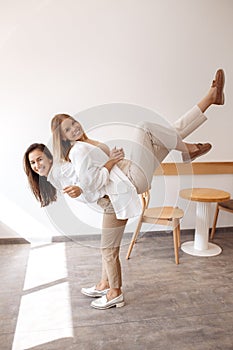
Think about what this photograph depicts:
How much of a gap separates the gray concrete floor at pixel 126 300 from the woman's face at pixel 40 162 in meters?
0.97

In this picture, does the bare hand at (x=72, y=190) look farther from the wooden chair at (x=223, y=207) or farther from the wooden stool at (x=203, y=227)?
the wooden chair at (x=223, y=207)

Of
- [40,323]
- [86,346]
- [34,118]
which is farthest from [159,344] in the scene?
[34,118]

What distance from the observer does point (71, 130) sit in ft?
6.01

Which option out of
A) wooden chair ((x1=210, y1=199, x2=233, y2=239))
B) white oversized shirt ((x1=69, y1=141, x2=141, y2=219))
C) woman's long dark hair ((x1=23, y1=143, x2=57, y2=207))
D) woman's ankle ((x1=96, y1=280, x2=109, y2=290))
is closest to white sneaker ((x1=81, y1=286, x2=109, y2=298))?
woman's ankle ((x1=96, y1=280, x2=109, y2=290))

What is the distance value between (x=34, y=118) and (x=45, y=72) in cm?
44

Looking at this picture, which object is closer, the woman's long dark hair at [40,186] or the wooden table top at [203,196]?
the woman's long dark hair at [40,186]

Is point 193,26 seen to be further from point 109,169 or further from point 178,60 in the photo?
point 109,169

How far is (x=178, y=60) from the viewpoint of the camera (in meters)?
3.63

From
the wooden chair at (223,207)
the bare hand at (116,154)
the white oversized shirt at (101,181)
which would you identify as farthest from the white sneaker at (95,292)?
the wooden chair at (223,207)

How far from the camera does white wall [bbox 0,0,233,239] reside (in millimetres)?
3398

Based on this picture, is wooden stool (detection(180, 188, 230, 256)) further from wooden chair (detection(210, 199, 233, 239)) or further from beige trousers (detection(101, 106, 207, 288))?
beige trousers (detection(101, 106, 207, 288))

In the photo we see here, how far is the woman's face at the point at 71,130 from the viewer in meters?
1.83

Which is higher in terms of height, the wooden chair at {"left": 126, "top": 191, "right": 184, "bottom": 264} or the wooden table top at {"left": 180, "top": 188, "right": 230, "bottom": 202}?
the wooden table top at {"left": 180, "top": 188, "right": 230, "bottom": 202}

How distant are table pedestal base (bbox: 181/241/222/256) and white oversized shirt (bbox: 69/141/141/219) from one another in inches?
58.8
